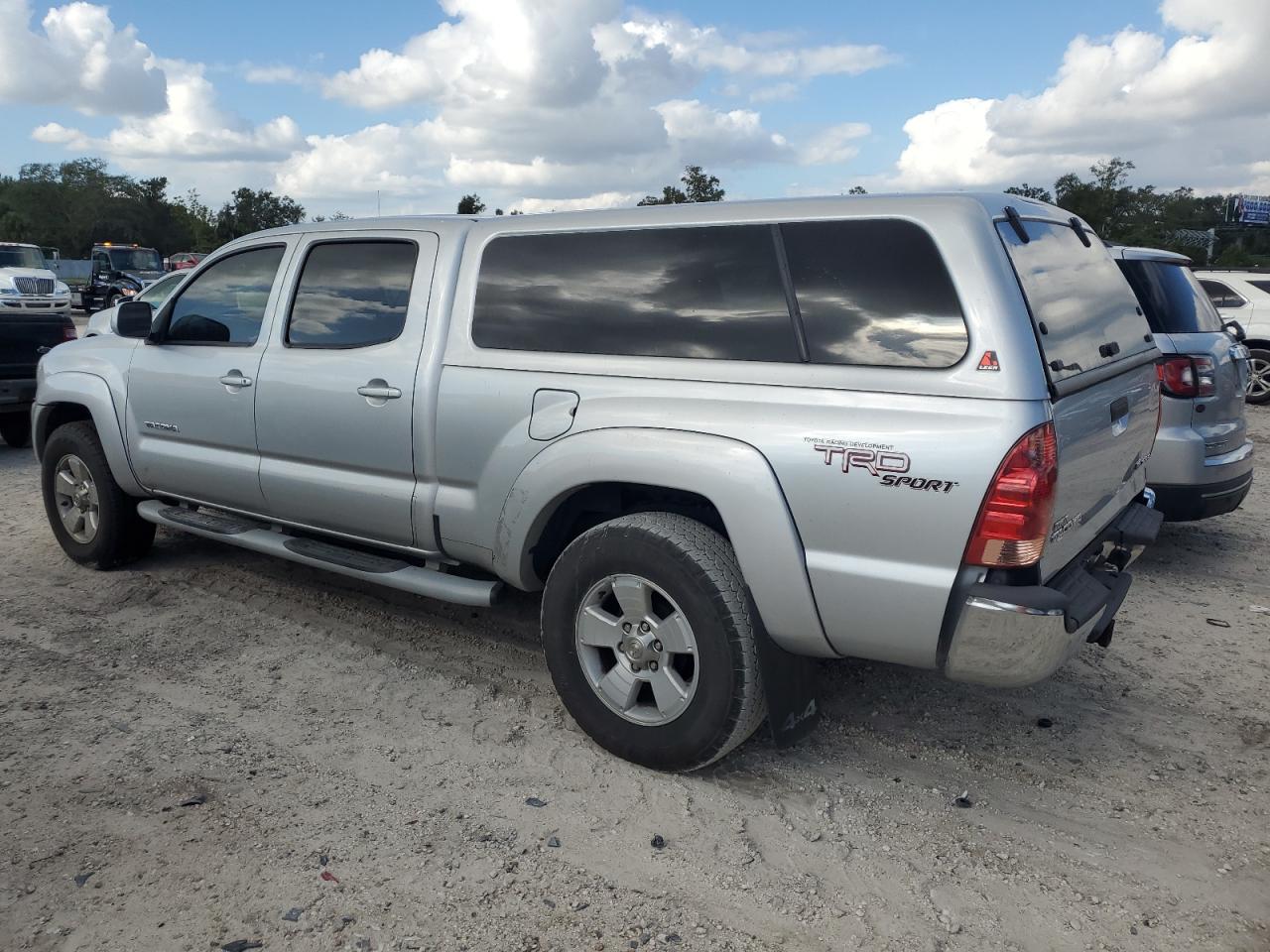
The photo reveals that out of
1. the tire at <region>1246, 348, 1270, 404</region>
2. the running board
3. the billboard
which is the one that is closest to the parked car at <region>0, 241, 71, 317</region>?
the running board

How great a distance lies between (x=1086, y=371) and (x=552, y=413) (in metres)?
1.80

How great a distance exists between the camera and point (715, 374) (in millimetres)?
3258

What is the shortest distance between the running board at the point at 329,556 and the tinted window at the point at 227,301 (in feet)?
2.94

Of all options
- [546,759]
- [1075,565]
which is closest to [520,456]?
[546,759]

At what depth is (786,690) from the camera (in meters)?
3.30

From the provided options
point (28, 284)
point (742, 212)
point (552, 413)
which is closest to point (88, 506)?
point (552, 413)

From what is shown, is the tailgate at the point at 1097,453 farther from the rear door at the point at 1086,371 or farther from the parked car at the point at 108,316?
the parked car at the point at 108,316

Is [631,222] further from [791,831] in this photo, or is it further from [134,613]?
[134,613]

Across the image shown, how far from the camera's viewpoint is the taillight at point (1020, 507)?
2717mm

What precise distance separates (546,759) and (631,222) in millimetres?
1975

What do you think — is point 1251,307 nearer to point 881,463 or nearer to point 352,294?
point 881,463

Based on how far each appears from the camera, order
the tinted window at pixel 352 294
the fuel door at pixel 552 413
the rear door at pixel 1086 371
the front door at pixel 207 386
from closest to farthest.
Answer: the rear door at pixel 1086 371
the fuel door at pixel 552 413
the tinted window at pixel 352 294
the front door at pixel 207 386

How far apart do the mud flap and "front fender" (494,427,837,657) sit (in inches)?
2.9

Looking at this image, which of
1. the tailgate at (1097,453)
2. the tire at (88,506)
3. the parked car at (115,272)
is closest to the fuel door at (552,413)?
the tailgate at (1097,453)
